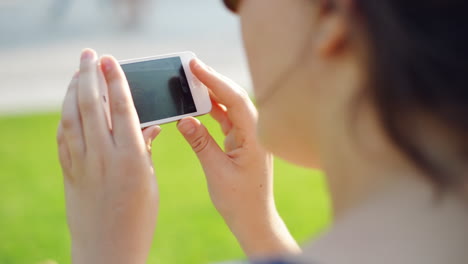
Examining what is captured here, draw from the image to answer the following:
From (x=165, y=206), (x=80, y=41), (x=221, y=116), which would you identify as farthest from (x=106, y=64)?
(x=80, y=41)

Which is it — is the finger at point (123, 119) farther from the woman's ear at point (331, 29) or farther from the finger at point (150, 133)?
the woman's ear at point (331, 29)

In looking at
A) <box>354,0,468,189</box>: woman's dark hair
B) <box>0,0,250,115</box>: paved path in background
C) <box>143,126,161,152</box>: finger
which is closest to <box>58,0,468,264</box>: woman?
<box>354,0,468,189</box>: woman's dark hair

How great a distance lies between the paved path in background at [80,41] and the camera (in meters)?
6.80

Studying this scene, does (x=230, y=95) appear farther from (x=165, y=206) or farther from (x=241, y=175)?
(x=165, y=206)

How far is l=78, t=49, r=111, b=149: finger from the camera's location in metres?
1.32

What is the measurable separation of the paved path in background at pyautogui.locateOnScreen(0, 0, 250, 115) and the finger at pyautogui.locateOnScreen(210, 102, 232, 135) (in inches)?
185

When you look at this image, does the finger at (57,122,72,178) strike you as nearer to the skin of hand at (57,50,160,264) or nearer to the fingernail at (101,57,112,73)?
the skin of hand at (57,50,160,264)

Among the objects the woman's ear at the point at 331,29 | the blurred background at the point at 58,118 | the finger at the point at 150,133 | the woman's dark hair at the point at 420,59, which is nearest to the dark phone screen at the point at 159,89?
the finger at the point at 150,133

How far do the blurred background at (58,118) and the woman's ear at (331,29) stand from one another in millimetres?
612

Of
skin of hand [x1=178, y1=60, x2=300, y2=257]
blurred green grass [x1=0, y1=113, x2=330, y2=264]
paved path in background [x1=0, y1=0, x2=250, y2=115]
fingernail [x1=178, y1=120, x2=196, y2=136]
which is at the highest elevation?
paved path in background [x1=0, y1=0, x2=250, y2=115]

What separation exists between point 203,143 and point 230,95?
0.42 feet

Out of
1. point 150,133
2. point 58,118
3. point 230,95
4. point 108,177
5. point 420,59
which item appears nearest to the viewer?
point 420,59

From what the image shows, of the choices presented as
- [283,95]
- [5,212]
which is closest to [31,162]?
[5,212]

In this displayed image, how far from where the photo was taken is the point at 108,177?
1.32 metres
